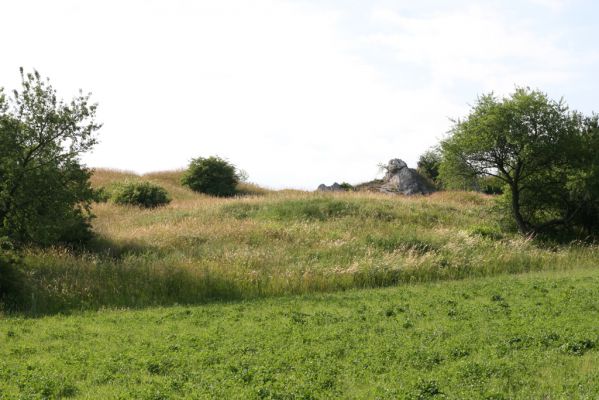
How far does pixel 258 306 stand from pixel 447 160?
1950 centimetres

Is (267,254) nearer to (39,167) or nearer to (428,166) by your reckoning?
(39,167)

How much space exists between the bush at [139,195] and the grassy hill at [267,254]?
2.29 m

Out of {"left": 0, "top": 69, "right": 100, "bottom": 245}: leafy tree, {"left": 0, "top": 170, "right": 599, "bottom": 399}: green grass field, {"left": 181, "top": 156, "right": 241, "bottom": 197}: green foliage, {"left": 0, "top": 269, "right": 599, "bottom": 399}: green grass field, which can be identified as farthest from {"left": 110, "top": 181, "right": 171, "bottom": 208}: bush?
{"left": 0, "top": 269, "right": 599, "bottom": 399}: green grass field

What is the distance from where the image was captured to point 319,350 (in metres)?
9.98

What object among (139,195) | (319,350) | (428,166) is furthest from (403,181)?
(319,350)

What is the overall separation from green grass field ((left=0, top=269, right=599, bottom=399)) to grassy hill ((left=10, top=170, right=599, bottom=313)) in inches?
82.0

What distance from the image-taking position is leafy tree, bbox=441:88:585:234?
94.9 feet

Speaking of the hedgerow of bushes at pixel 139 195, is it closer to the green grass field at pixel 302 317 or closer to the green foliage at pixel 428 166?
the green grass field at pixel 302 317

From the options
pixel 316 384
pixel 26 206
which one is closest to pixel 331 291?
pixel 316 384

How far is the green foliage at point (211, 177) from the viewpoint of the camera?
161 ft

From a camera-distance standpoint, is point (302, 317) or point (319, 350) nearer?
point (319, 350)

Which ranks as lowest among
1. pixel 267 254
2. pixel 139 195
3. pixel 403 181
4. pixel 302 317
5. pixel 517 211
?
pixel 302 317

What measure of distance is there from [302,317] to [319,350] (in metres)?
3.05

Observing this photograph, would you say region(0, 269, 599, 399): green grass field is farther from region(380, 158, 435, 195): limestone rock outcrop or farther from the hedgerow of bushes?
region(380, 158, 435, 195): limestone rock outcrop
